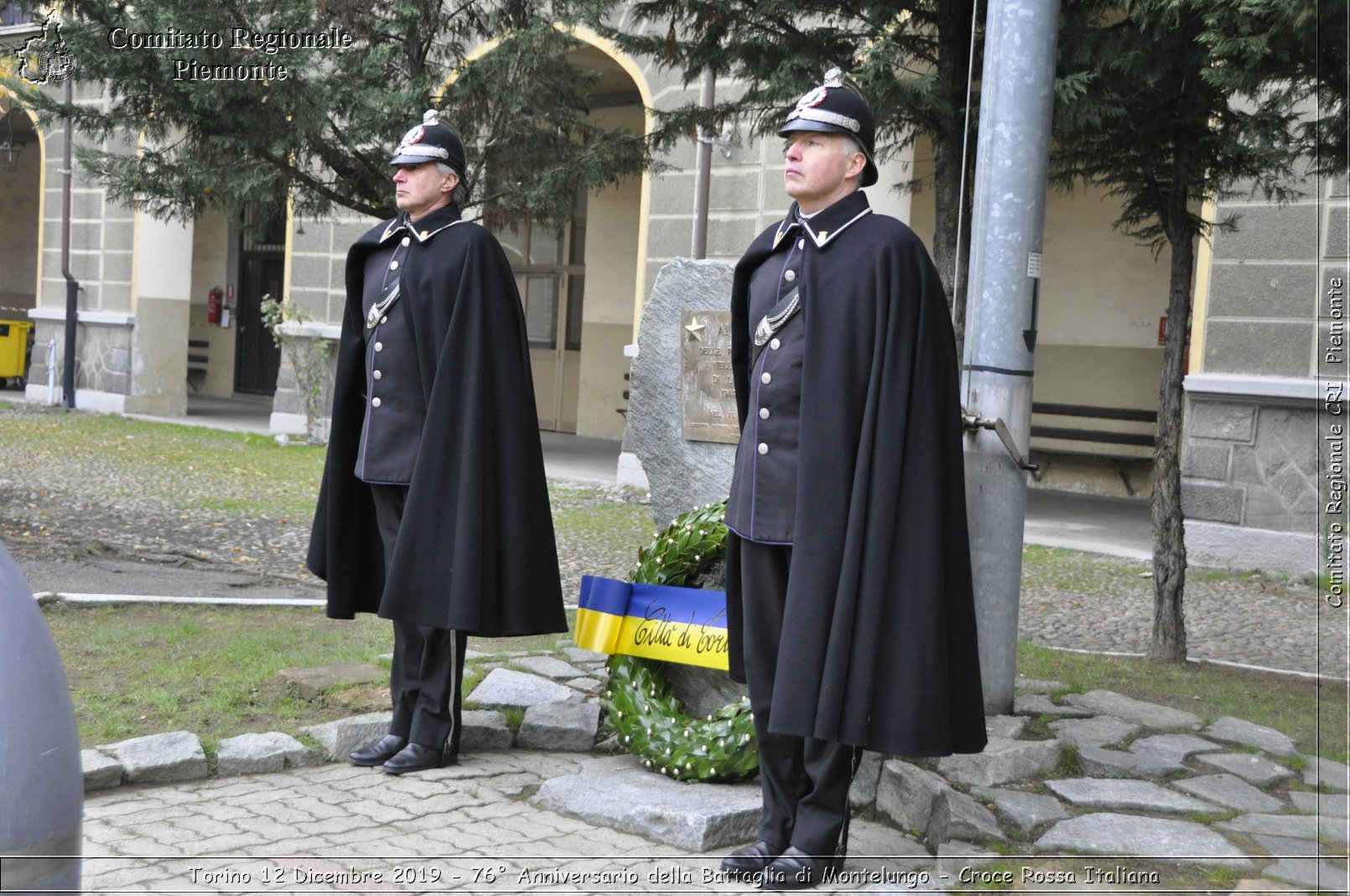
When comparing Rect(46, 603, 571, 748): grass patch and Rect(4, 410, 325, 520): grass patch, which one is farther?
Rect(4, 410, 325, 520): grass patch

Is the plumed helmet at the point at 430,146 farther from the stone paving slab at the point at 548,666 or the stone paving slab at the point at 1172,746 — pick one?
the stone paving slab at the point at 1172,746

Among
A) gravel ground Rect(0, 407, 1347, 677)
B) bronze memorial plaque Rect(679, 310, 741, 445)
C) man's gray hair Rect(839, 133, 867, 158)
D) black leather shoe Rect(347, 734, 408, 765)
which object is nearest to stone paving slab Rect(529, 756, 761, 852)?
black leather shoe Rect(347, 734, 408, 765)

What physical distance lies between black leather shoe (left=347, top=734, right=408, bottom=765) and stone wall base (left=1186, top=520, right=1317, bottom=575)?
636cm

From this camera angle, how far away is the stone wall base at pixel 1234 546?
347 inches

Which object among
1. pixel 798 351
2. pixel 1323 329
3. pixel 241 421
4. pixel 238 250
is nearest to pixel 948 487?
pixel 798 351

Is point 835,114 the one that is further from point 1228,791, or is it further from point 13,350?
point 13,350

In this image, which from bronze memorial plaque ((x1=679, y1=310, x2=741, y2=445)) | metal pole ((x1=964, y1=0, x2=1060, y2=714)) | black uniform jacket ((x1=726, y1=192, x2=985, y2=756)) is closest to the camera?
black uniform jacket ((x1=726, y1=192, x2=985, y2=756))

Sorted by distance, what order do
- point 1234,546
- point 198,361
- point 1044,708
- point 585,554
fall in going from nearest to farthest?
point 1044,708
point 585,554
point 1234,546
point 198,361

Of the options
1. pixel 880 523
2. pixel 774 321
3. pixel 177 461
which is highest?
pixel 774 321

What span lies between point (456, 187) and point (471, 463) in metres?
0.91

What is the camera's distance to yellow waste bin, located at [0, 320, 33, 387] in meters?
20.0

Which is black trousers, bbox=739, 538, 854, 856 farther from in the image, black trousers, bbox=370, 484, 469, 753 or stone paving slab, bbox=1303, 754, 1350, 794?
stone paving slab, bbox=1303, 754, 1350, 794

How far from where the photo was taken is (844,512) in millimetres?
3170

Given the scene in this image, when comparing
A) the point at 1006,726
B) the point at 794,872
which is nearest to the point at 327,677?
the point at 794,872
